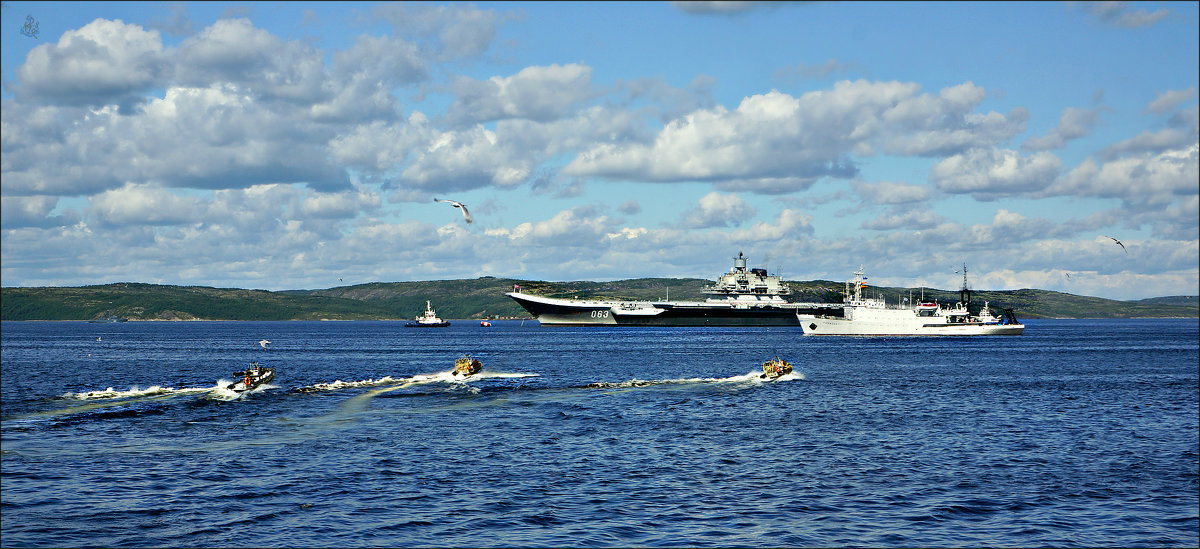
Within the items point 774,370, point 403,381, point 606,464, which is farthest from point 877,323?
point 606,464

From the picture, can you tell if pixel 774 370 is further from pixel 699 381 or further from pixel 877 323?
pixel 877 323

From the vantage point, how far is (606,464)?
1528 inches

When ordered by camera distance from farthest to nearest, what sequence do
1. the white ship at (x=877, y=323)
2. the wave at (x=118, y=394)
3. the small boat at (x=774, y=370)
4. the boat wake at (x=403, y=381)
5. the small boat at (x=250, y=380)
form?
1. the white ship at (x=877, y=323)
2. the small boat at (x=774, y=370)
3. the boat wake at (x=403, y=381)
4. the small boat at (x=250, y=380)
5. the wave at (x=118, y=394)

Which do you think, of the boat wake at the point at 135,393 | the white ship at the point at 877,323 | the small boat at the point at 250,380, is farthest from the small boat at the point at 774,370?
the white ship at the point at 877,323

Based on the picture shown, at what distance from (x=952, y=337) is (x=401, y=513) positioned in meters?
184

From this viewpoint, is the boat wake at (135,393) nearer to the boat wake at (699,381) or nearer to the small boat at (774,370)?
the boat wake at (699,381)

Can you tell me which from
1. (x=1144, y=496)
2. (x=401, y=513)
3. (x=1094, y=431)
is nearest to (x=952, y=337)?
(x=1094, y=431)

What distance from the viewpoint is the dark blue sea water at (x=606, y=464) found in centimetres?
2792

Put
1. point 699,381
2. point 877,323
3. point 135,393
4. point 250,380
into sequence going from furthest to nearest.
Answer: point 877,323
point 699,381
point 250,380
point 135,393

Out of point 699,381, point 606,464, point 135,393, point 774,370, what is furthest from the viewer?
point 774,370

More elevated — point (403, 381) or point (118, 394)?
point (118, 394)

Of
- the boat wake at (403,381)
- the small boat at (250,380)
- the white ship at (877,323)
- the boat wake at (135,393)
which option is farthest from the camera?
the white ship at (877,323)

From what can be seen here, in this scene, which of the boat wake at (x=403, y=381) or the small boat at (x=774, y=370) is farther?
the small boat at (x=774, y=370)

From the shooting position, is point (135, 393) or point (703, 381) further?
point (703, 381)
